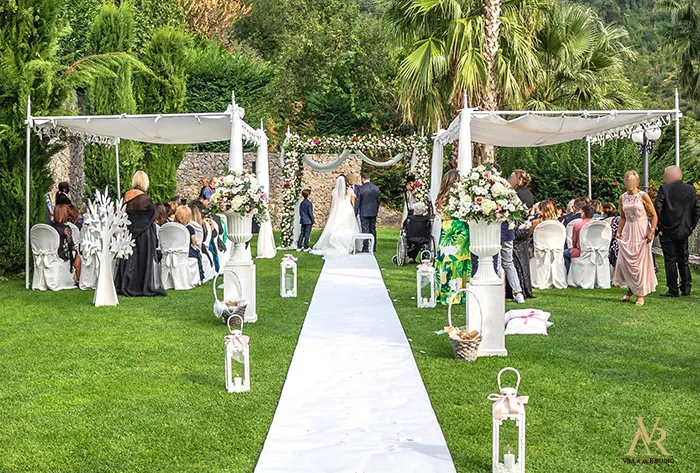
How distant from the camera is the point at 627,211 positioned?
394 inches

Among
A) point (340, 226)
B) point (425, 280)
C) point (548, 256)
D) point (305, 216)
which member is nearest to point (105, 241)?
point (425, 280)

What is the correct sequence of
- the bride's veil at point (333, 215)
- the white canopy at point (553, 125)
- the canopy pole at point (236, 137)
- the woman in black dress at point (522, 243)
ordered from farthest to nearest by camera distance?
the bride's veil at point (333, 215) < the white canopy at point (553, 125) < the canopy pole at point (236, 137) < the woman in black dress at point (522, 243)

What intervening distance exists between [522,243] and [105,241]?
5472 millimetres

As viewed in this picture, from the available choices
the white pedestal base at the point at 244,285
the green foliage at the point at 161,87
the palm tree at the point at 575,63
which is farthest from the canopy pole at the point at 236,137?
the palm tree at the point at 575,63

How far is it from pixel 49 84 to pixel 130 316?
603cm

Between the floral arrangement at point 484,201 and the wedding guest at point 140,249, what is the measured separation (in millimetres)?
5480

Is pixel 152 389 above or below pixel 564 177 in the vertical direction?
below

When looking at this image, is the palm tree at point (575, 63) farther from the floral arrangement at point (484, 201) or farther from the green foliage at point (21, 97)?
the floral arrangement at point (484, 201)

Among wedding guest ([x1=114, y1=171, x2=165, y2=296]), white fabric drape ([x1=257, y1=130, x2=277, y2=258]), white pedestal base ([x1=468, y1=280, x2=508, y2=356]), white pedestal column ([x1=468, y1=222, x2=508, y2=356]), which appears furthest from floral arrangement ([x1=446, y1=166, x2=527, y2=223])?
white fabric drape ([x1=257, y1=130, x2=277, y2=258])

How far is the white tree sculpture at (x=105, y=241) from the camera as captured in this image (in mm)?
10180

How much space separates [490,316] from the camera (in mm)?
7043

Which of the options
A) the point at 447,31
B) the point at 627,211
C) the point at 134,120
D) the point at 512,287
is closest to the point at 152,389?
the point at 512,287

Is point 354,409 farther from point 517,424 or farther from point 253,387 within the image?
point 517,424

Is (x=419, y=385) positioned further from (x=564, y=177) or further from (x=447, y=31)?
(x=564, y=177)
